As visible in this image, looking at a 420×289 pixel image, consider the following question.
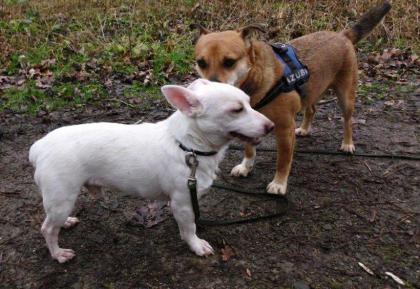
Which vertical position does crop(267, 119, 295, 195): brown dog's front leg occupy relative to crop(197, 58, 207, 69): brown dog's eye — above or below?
below

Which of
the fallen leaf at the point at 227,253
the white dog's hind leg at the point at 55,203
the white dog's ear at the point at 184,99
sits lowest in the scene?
the fallen leaf at the point at 227,253

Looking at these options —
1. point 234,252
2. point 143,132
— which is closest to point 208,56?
point 143,132

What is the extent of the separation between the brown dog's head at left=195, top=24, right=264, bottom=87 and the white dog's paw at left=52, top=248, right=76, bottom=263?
1740 mm

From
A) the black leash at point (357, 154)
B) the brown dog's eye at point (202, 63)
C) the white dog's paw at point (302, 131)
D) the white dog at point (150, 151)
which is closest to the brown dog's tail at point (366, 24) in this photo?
the white dog's paw at point (302, 131)

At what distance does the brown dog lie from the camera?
11.7ft

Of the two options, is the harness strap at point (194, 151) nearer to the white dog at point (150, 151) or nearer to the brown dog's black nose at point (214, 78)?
the white dog at point (150, 151)

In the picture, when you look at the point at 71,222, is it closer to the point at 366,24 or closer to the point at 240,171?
the point at 240,171

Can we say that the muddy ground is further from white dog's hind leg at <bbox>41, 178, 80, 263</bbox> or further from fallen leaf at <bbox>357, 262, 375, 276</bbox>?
white dog's hind leg at <bbox>41, 178, 80, 263</bbox>

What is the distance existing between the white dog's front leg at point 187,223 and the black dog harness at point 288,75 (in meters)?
1.23

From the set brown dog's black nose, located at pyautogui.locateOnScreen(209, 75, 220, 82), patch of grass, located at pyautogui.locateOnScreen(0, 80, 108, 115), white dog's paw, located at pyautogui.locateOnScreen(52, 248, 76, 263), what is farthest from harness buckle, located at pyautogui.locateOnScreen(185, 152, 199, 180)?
patch of grass, located at pyautogui.locateOnScreen(0, 80, 108, 115)

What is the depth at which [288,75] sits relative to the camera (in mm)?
3793

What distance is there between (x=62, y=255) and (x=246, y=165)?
1.91 meters

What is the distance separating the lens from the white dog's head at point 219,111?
2.62 metres

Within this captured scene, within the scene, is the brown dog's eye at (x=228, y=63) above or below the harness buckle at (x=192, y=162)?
above
